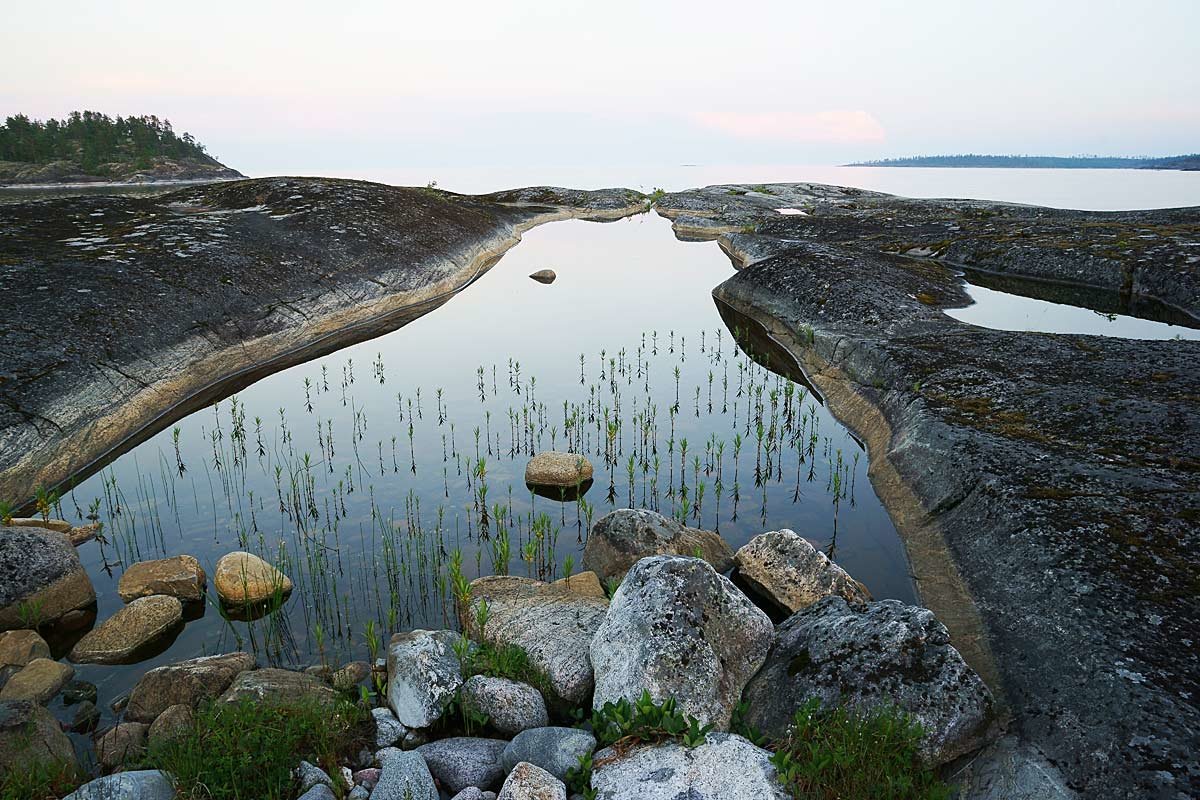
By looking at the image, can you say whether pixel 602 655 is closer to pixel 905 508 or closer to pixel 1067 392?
pixel 905 508

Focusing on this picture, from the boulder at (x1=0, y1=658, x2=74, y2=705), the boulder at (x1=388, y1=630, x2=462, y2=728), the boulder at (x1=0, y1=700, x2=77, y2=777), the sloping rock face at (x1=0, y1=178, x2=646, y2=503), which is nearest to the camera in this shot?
the boulder at (x1=0, y1=700, x2=77, y2=777)

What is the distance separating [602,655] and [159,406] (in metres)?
17.4

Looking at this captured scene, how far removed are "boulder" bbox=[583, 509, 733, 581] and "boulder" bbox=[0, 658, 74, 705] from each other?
7745 mm

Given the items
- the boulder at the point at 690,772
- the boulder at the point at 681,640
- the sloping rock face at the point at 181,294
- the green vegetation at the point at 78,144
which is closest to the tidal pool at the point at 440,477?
the sloping rock face at the point at 181,294

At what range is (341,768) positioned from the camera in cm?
725

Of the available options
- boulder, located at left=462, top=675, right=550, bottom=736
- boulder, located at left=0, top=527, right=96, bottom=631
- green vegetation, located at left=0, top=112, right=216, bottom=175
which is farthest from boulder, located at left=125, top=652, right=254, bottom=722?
green vegetation, located at left=0, top=112, right=216, bottom=175

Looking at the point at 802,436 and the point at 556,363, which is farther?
the point at 556,363

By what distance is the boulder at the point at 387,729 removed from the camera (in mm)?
7836

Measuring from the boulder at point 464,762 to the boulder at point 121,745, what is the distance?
3.11 meters

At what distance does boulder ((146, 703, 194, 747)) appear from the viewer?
751cm

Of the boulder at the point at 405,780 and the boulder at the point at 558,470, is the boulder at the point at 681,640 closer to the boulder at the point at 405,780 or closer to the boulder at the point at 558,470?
the boulder at the point at 405,780

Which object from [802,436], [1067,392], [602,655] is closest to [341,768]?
[602,655]

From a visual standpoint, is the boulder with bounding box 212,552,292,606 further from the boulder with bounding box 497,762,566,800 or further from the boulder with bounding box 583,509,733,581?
the boulder with bounding box 497,762,566,800

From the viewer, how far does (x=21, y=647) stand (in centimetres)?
982
